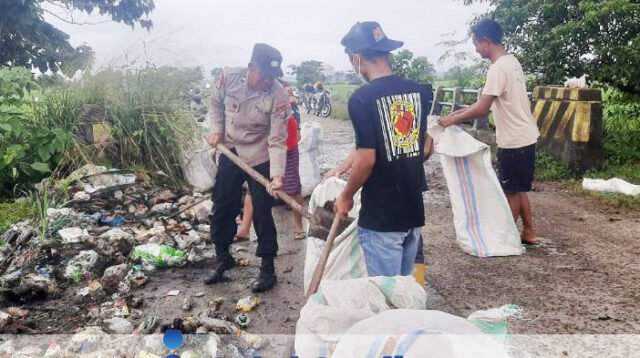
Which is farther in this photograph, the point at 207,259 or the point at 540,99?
the point at 540,99

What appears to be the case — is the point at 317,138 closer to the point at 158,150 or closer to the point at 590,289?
the point at 158,150

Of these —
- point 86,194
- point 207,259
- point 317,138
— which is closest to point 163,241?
point 207,259

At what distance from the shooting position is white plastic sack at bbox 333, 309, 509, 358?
1673mm

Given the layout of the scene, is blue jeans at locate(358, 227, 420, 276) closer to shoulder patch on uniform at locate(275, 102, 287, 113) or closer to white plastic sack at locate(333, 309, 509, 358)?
white plastic sack at locate(333, 309, 509, 358)

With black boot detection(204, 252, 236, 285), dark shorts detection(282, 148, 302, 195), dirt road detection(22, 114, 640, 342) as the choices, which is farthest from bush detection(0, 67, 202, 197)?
black boot detection(204, 252, 236, 285)

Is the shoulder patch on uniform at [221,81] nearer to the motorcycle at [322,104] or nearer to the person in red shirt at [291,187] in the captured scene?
the person in red shirt at [291,187]

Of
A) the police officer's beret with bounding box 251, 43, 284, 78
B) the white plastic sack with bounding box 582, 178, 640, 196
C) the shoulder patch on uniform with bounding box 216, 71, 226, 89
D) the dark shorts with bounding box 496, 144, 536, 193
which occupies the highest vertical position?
the police officer's beret with bounding box 251, 43, 284, 78

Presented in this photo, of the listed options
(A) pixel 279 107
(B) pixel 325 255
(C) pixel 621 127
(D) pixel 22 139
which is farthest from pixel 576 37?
(D) pixel 22 139

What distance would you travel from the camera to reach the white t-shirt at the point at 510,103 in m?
4.31

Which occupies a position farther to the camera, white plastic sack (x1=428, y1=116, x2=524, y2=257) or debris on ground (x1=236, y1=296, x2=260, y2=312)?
white plastic sack (x1=428, y1=116, x2=524, y2=257)

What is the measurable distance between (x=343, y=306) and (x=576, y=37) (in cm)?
748

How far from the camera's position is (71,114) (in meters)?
6.45

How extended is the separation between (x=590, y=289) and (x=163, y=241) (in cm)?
337

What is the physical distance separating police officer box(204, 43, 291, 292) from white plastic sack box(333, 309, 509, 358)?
189cm
